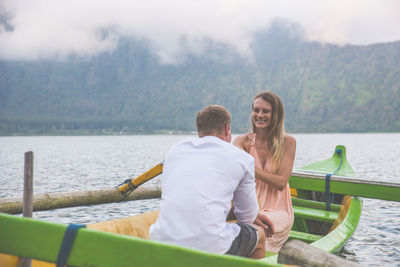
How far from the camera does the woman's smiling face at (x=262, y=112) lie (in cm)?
519

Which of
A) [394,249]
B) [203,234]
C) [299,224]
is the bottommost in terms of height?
[394,249]

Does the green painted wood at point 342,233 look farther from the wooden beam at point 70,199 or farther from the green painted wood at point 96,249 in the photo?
the wooden beam at point 70,199

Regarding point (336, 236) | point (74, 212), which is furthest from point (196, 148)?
point (74, 212)

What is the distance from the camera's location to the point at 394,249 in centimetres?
1065

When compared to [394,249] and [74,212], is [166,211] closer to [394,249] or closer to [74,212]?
[394,249]

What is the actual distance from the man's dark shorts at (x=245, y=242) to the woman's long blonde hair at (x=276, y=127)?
1.78 meters

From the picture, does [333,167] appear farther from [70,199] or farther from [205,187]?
[205,187]

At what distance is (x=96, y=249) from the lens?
246 centimetres

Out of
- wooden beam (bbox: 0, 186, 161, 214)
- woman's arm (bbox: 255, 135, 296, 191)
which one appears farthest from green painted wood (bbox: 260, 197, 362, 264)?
wooden beam (bbox: 0, 186, 161, 214)

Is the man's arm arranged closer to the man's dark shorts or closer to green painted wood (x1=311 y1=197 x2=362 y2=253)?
the man's dark shorts

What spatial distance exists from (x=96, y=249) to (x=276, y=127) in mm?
3454

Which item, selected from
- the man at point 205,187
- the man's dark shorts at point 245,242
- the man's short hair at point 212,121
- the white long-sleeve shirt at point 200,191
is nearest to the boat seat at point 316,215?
the man's dark shorts at point 245,242

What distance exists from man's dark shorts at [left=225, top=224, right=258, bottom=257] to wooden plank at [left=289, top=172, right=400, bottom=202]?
203 inches

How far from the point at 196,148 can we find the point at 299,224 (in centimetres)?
550
